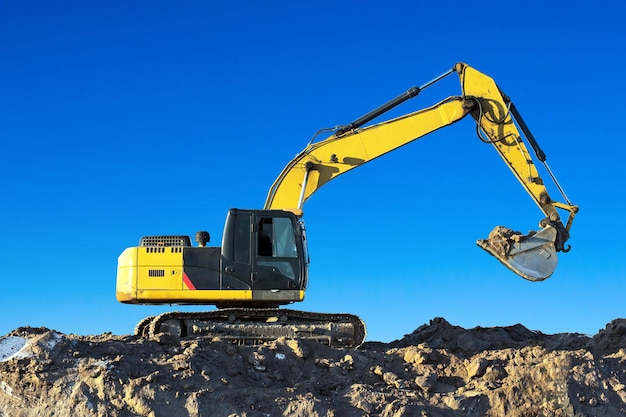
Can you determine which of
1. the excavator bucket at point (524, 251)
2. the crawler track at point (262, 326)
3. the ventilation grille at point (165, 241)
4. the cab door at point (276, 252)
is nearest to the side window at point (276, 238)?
the cab door at point (276, 252)

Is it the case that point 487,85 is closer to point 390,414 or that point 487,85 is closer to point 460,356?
point 460,356

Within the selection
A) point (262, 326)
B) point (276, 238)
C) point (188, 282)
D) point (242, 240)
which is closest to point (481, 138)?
point (276, 238)

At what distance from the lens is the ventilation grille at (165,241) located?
15.5 metres

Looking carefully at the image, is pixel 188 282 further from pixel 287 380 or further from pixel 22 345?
pixel 22 345

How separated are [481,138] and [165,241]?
6630mm

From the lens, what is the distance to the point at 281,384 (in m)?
13.5

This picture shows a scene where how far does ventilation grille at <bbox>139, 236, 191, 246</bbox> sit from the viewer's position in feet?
50.9

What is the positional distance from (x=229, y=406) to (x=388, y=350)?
395 cm

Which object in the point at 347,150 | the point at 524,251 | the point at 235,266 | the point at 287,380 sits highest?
the point at 347,150

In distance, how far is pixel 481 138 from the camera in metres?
17.1

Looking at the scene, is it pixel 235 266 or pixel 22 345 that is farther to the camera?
pixel 235 266

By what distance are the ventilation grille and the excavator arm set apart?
183 cm

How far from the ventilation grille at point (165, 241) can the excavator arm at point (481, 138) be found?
72.2 inches

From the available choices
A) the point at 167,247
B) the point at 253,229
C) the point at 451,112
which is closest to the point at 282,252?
the point at 253,229
